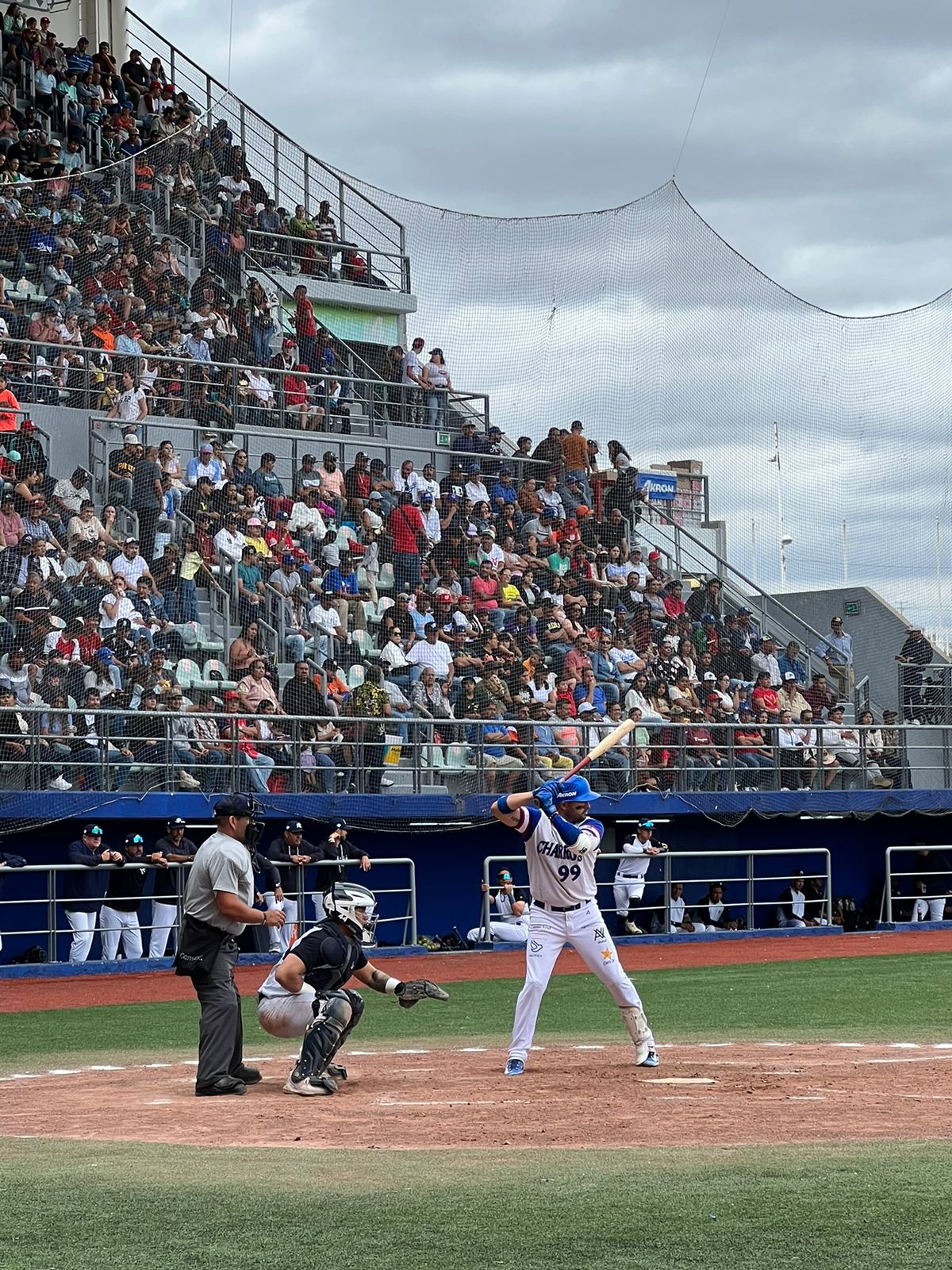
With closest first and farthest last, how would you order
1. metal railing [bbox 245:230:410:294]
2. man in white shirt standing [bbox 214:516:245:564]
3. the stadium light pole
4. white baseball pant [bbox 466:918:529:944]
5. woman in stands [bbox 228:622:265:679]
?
woman in stands [bbox 228:622:265:679] < man in white shirt standing [bbox 214:516:245:564] < white baseball pant [bbox 466:918:529:944] < metal railing [bbox 245:230:410:294] < the stadium light pole

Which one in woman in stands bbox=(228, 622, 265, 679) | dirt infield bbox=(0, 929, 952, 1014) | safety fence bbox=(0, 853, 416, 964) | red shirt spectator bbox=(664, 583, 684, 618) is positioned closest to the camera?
dirt infield bbox=(0, 929, 952, 1014)

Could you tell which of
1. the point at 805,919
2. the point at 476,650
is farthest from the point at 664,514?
the point at 805,919

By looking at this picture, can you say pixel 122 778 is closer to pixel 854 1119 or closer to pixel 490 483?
pixel 490 483

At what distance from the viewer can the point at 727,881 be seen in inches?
894

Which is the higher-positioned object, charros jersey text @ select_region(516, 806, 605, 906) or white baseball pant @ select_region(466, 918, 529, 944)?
charros jersey text @ select_region(516, 806, 605, 906)

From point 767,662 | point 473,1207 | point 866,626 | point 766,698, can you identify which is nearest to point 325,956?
point 473,1207

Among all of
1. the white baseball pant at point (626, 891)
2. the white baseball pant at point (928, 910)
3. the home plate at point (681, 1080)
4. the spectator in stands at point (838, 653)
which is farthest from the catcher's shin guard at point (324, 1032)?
the white baseball pant at point (928, 910)

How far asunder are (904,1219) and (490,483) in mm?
17190

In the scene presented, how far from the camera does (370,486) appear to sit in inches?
852

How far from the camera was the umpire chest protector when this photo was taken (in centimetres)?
953

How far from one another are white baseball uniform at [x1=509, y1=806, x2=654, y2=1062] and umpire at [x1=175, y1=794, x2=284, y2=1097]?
179 centimetres

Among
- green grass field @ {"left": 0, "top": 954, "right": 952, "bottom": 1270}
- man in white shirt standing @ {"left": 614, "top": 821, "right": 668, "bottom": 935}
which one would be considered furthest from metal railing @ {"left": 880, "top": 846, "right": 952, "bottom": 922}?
green grass field @ {"left": 0, "top": 954, "right": 952, "bottom": 1270}

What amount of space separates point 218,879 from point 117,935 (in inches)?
432

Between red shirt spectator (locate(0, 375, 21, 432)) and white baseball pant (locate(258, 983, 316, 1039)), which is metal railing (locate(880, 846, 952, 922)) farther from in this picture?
white baseball pant (locate(258, 983, 316, 1039))
